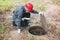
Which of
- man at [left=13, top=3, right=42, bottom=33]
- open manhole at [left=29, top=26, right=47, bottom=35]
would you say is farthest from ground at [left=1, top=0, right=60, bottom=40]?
man at [left=13, top=3, right=42, bottom=33]

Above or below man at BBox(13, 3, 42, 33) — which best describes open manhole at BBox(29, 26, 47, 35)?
below

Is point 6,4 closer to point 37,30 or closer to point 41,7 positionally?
point 41,7

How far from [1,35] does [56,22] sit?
145 centimetres

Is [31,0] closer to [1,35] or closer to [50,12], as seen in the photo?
[50,12]

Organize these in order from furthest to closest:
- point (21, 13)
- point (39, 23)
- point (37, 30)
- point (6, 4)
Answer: point (6, 4), point (39, 23), point (37, 30), point (21, 13)

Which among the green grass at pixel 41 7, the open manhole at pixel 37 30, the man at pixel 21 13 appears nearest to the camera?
the man at pixel 21 13

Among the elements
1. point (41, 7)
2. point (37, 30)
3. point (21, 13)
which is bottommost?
point (37, 30)

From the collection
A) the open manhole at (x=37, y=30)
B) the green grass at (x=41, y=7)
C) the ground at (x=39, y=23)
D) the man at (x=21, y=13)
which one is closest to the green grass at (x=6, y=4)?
the ground at (x=39, y=23)

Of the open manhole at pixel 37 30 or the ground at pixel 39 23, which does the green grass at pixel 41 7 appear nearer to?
the ground at pixel 39 23

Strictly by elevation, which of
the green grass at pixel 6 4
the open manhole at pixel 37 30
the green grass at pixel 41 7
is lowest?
the open manhole at pixel 37 30

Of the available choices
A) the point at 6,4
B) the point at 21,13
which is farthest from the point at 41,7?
the point at 21,13

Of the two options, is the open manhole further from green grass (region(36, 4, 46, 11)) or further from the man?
green grass (region(36, 4, 46, 11))

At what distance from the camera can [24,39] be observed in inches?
164

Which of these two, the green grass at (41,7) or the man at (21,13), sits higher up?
the man at (21,13)
